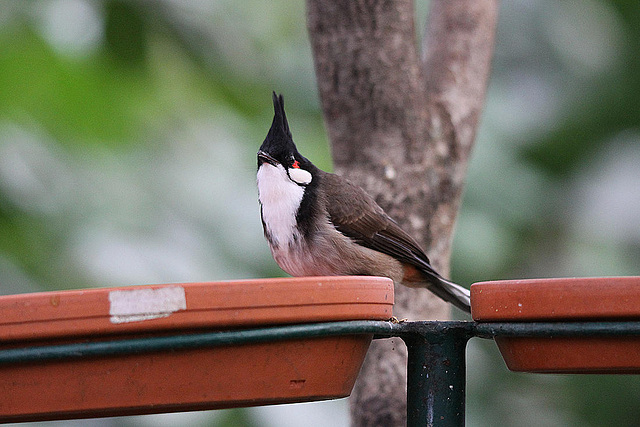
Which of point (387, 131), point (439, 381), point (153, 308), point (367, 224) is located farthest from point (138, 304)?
point (387, 131)

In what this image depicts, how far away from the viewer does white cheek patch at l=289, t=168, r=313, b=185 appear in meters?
2.31

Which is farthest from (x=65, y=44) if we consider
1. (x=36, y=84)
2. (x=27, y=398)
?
(x=27, y=398)

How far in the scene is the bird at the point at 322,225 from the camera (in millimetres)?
2260

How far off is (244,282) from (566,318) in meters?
0.51

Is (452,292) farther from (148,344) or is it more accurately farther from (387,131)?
(148,344)

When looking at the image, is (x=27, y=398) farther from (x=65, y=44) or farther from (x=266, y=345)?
(x=65, y=44)

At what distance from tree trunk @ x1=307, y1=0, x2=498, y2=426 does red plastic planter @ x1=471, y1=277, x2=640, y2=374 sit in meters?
0.99

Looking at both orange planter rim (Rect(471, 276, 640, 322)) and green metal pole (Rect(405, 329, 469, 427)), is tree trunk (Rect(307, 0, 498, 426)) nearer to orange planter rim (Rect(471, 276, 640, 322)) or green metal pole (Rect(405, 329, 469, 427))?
green metal pole (Rect(405, 329, 469, 427))

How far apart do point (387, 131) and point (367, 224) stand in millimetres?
287

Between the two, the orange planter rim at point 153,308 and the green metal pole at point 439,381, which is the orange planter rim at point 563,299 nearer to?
the green metal pole at point 439,381

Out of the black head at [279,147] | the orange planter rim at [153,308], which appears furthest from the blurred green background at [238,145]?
the orange planter rim at [153,308]

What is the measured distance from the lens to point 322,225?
231cm

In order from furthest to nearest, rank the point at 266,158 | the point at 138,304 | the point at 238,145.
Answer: the point at 238,145 → the point at 266,158 → the point at 138,304

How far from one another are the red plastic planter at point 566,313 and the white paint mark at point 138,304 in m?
0.53
